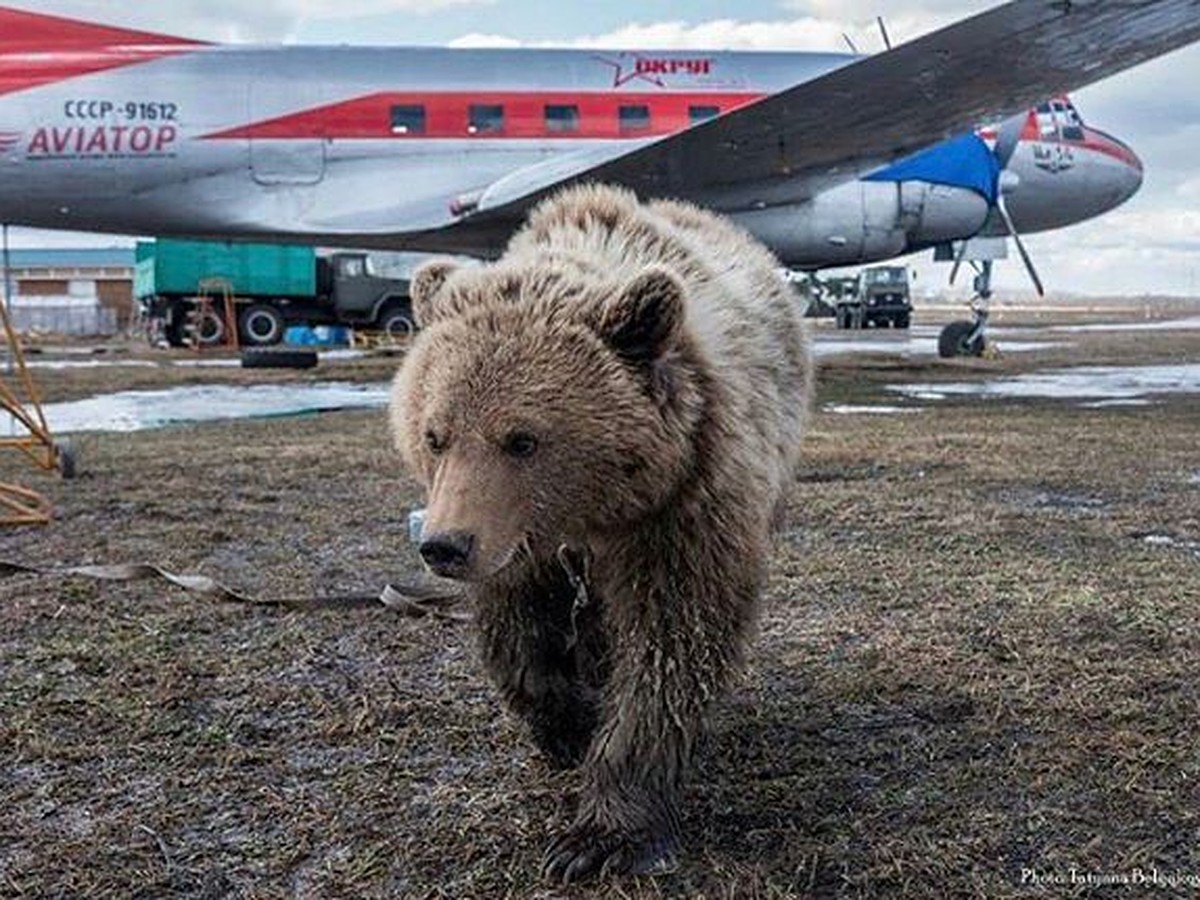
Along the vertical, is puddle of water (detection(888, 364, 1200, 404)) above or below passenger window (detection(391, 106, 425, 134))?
below

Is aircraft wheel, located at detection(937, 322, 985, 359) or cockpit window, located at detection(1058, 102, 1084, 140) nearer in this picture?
cockpit window, located at detection(1058, 102, 1084, 140)

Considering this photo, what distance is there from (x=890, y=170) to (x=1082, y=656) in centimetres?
1171

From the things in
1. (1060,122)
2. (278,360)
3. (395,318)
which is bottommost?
(278,360)

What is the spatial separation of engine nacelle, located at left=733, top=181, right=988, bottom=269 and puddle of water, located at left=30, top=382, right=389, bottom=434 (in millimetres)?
4835

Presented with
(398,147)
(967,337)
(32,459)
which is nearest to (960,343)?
(967,337)

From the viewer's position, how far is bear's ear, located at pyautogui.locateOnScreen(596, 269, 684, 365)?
2.00m

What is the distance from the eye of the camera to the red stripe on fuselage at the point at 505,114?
1382 centimetres

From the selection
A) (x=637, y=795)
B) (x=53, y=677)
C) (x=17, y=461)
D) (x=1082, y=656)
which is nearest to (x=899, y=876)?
(x=637, y=795)

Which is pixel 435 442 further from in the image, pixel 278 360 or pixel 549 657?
pixel 278 360

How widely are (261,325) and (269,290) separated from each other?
2.71 ft

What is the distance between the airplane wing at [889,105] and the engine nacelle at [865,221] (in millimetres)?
346

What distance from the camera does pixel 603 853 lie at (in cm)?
198

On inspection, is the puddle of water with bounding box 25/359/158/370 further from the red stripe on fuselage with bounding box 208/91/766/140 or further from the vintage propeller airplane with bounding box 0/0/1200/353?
the red stripe on fuselage with bounding box 208/91/766/140

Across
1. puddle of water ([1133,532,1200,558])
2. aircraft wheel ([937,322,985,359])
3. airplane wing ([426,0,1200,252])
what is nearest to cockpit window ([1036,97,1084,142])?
aircraft wheel ([937,322,985,359])
